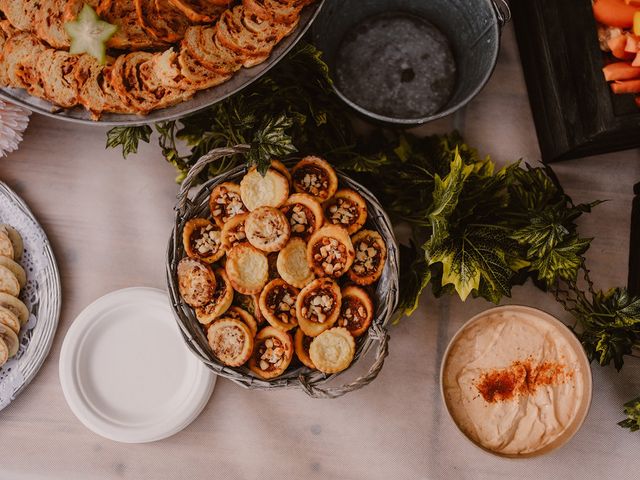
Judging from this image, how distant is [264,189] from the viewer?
969 millimetres

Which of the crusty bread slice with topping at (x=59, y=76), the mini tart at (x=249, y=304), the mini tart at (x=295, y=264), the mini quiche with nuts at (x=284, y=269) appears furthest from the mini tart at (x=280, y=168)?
Result: the crusty bread slice with topping at (x=59, y=76)

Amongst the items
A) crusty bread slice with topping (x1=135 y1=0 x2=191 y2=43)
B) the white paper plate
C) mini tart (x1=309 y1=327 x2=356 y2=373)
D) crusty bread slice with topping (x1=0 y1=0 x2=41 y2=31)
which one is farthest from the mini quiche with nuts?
crusty bread slice with topping (x1=0 y1=0 x2=41 y2=31)

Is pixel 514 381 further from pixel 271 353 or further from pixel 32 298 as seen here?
pixel 32 298

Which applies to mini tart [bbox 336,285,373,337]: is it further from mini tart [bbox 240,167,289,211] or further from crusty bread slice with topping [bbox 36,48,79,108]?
crusty bread slice with topping [bbox 36,48,79,108]

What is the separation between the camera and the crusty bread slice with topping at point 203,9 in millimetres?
757

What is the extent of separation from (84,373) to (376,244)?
612mm

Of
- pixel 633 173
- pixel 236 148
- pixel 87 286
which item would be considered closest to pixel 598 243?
pixel 633 173

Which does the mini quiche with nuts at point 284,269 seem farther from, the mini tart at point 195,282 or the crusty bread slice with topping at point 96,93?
the crusty bread slice with topping at point 96,93

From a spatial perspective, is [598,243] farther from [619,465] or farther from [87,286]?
[87,286]

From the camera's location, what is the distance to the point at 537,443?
3.30 feet

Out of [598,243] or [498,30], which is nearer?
[498,30]

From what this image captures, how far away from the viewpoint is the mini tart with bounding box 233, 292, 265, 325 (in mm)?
990

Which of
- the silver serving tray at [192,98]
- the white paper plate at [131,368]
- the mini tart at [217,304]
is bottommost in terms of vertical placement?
the white paper plate at [131,368]

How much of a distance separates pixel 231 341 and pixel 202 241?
0.18 meters
